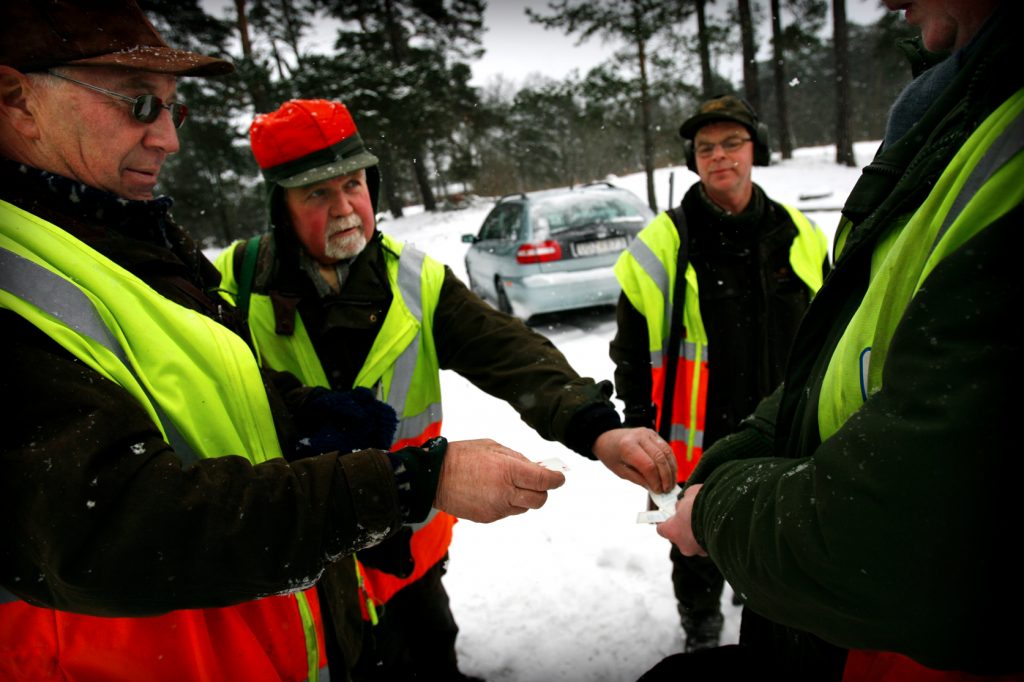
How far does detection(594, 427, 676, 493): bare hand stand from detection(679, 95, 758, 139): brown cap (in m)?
1.74

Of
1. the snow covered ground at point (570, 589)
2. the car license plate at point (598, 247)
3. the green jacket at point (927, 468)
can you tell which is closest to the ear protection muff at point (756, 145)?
the snow covered ground at point (570, 589)

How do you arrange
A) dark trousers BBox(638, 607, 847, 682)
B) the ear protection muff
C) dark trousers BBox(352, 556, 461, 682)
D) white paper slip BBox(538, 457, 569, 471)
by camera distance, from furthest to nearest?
1. the ear protection muff
2. dark trousers BBox(352, 556, 461, 682)
3. white paper slip BBox(538, 457, 569, 471)
4. dark trousers BBox(638, 607, 847, 682)

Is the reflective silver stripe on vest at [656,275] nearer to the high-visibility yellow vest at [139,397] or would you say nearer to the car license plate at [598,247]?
the high-visibility yellow vest at [139,397]

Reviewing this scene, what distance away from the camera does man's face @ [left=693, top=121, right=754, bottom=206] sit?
2621 mm

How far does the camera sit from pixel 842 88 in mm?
2607

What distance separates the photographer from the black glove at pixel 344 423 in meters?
1.49

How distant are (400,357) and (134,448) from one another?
1075 mm

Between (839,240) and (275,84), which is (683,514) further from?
(275,84)

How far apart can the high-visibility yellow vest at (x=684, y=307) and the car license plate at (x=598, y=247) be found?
4126 mm

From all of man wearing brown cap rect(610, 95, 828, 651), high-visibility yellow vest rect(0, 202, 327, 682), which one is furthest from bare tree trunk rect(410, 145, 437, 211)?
high-visibility yellow vest rect(0, 202, 327, 682)

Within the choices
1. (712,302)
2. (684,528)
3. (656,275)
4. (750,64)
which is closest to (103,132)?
(684,528)

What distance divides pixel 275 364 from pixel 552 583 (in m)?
1.92

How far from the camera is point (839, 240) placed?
1307 mm

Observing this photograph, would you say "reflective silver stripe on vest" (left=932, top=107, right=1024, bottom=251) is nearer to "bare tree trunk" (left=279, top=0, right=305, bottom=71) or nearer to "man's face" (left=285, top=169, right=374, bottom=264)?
"man's face" (left=285, top=169, right=374, bottom=264)
